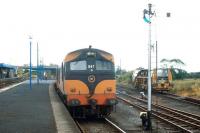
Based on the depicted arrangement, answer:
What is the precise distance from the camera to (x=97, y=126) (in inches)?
756

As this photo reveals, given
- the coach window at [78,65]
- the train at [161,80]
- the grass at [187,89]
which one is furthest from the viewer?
the train at [161,80]

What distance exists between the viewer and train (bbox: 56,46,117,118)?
20.4 metres

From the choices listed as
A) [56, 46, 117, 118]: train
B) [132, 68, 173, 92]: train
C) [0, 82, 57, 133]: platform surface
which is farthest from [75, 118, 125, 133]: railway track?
[132, 68, 173, 92]: train

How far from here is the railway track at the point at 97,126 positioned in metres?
17.6

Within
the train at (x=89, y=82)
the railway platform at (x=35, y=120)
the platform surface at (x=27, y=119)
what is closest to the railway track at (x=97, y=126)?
the train at (x=89, y=82)

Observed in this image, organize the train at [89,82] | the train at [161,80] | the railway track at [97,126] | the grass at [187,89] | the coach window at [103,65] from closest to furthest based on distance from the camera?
the railway track at [97,126] < the train at [89,82] < the coach window at [103,65] < the grass at [187,89] < the train at [161,80]

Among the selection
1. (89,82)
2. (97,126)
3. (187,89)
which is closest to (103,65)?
(89,82)

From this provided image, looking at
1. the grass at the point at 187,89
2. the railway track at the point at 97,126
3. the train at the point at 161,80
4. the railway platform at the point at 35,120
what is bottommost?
the railway track at the point at 97,126

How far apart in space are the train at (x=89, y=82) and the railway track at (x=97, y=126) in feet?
1.18

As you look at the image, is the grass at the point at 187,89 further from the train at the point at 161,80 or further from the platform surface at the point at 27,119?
the platform surface at the point at 27,119

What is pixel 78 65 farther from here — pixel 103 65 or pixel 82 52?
pixel 103 65

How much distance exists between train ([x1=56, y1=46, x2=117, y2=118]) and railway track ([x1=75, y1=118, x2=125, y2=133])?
361 millimetres

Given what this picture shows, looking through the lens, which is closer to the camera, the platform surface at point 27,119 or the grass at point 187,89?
the platform surface at point 27,119

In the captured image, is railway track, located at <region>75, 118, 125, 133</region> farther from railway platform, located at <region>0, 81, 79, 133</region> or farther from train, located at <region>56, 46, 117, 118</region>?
railway platform, located at <region>0, 81, 79, 133</region>
